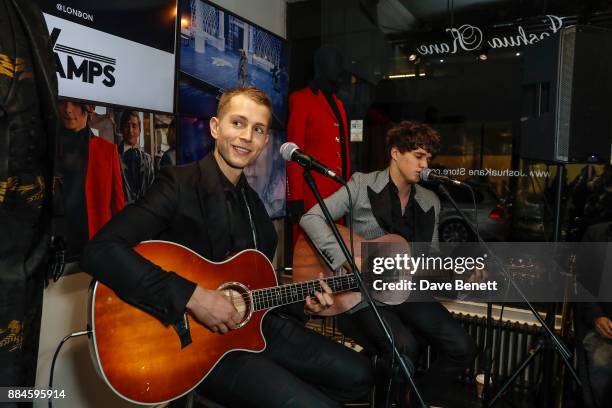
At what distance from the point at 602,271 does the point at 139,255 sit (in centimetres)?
224

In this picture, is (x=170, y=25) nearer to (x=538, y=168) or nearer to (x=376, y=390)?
(x=376, y=390)

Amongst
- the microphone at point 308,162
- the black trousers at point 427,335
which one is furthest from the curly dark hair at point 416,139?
the microphone at point 308,162

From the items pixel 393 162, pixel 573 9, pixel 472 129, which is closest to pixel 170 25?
pixel 393 162

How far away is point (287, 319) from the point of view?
192cm

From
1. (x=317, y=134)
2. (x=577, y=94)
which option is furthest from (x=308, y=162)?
(x=317, y=134)

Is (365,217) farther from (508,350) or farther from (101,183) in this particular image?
(508,350)

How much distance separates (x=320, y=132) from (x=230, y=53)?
82 centimetres

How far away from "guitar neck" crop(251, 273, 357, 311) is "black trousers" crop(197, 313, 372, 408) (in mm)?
136

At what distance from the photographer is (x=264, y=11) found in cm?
360

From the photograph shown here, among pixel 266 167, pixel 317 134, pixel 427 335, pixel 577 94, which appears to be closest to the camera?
pixel 577 94

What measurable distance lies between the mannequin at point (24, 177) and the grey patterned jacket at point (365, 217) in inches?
54.4

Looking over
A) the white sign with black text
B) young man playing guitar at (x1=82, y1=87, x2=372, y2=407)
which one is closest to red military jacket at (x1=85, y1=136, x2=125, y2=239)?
the white sign with black text

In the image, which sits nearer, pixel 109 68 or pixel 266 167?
pixel 109 68

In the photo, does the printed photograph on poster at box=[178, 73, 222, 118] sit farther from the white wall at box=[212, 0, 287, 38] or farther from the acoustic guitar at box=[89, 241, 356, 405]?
the acoustic guitar at box=[89, 241, 356, 405]
